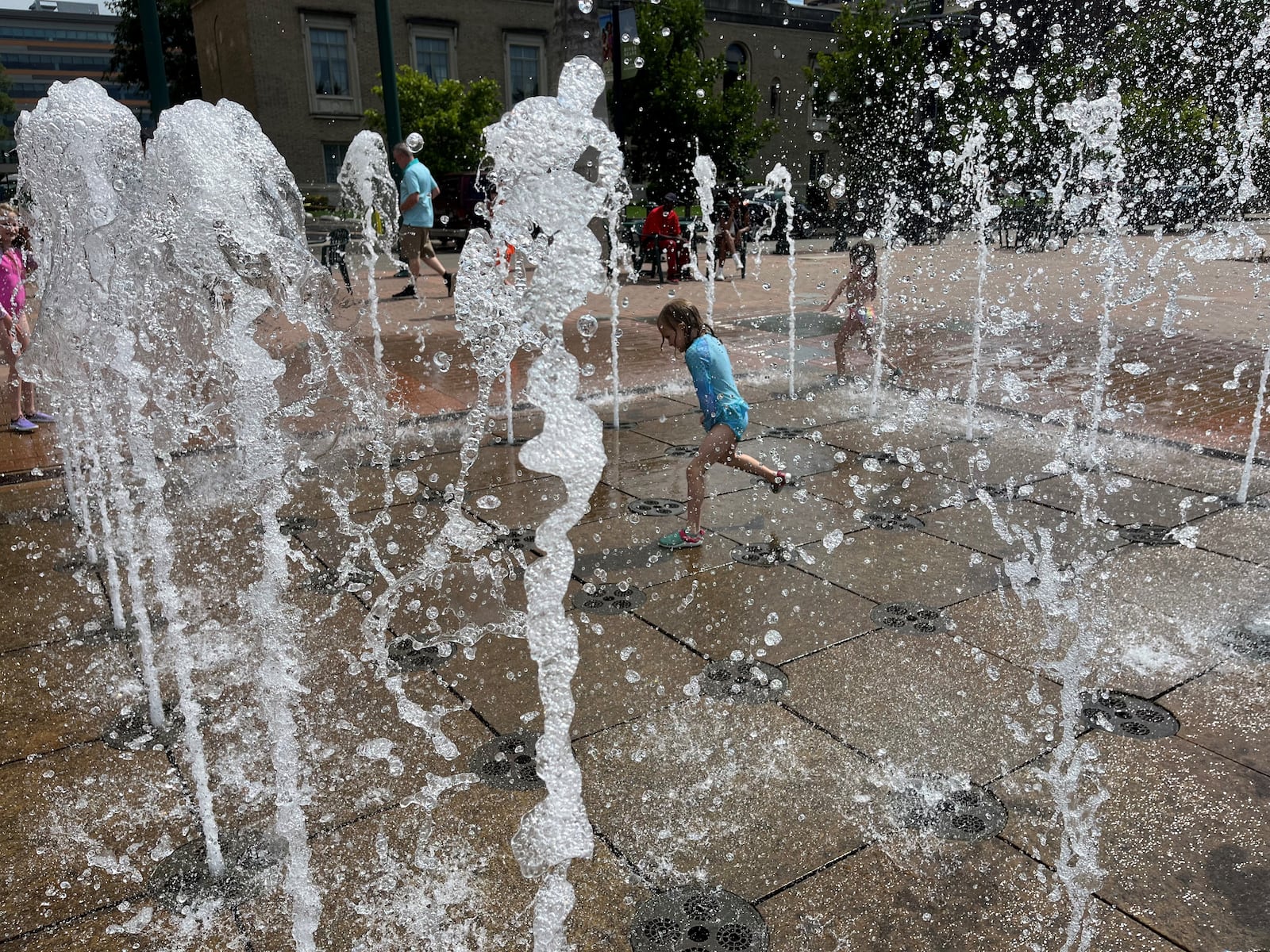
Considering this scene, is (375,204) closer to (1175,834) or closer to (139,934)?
(139,934)

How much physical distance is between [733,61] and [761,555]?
4748 cm

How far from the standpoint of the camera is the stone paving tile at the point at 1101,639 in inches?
128

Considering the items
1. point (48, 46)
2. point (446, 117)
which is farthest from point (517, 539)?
point (48, 46)

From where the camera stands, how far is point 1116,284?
1524cm

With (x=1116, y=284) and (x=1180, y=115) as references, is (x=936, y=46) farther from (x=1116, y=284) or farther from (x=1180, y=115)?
(x=1116, y=284)

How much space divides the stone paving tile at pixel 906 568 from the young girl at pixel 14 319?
546cm

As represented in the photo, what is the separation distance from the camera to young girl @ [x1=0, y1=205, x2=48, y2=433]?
6270mm

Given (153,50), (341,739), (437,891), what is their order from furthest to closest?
(153,50)
(341,739)
(437,891)

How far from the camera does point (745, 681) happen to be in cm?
325

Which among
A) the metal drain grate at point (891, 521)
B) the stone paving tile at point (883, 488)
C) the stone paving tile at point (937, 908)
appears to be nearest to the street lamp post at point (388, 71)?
the stone paving tile at point (883, 488)

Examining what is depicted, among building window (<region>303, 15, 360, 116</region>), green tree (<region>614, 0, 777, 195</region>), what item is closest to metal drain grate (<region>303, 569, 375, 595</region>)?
green tree (<region>614, 0, 777, 195</region>)

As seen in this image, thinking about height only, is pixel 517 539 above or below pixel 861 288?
below

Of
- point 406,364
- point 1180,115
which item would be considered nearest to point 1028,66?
point 1180,115

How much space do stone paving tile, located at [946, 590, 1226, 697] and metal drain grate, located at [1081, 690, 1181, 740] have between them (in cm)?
6
